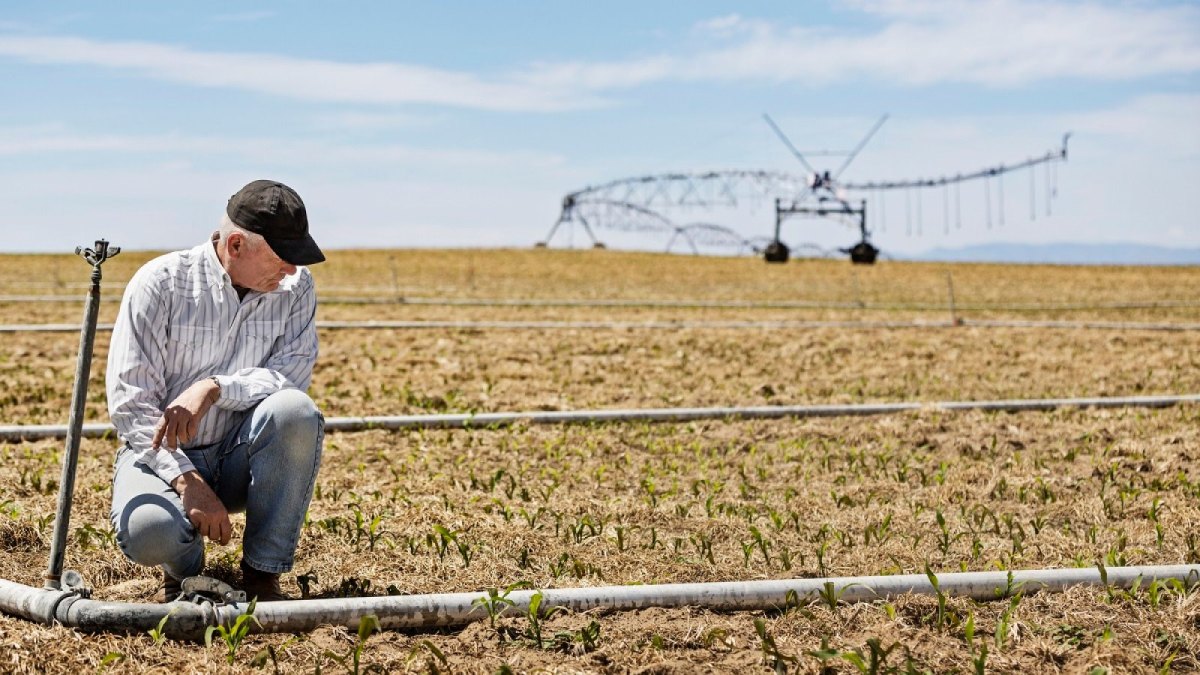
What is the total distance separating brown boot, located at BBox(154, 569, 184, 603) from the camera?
4.09 metres

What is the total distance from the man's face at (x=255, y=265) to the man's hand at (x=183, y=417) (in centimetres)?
40

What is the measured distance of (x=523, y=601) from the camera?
402 cm

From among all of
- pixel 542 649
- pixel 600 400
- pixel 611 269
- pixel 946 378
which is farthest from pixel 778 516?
pixel 611 269

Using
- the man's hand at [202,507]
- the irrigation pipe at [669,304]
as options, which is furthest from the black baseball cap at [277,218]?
the irrigation pipe at [669,304]

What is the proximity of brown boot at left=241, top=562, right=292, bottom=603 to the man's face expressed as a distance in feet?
3.36

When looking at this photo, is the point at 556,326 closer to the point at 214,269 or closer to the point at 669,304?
the point at 669,304

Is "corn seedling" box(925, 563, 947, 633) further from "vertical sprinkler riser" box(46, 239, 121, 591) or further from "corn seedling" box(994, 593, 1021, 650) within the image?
"vertical sprinkler riser" box(46, 239, 121, 591)

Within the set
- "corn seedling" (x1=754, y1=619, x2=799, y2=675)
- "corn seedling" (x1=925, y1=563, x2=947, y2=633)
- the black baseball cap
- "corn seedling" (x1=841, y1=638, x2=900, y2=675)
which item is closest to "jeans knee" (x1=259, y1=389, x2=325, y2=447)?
the black baseball cap

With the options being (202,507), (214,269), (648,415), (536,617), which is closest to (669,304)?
(648,415)

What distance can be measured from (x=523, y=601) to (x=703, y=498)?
8.01 ft

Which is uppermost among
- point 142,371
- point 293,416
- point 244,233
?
point 244,233

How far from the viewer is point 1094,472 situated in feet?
23.1

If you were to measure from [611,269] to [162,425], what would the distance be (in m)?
48.9

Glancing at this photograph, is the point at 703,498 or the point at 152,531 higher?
the point at 152,531
